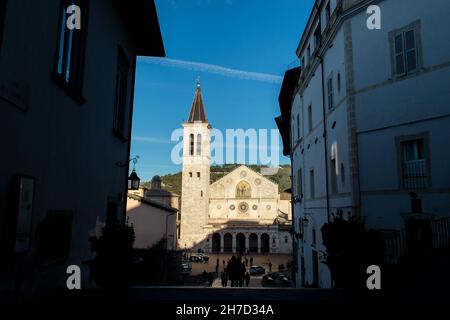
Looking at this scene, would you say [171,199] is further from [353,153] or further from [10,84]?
[10,84]

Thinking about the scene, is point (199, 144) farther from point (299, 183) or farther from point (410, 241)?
point (410, 241)

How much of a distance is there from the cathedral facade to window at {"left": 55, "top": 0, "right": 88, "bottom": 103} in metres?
53.3

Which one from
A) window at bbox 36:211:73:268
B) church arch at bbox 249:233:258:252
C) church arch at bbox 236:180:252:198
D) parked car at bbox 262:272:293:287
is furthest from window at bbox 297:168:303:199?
church arch at bbox 236:180:252:198

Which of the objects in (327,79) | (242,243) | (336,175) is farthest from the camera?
(242,243)

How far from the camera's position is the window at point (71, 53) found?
17.6 feet

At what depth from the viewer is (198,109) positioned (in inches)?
2434

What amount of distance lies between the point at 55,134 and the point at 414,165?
968 cm

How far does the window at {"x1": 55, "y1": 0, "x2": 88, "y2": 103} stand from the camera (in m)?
5.35

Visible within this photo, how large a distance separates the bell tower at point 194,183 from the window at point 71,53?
5329 cm

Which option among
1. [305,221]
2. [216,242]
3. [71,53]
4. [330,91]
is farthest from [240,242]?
[71,53]

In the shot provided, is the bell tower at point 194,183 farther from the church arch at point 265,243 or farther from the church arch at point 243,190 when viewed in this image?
the church arch at point 265,243

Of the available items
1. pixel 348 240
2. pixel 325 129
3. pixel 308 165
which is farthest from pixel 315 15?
pixel 348 240

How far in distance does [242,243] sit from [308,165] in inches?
1725
